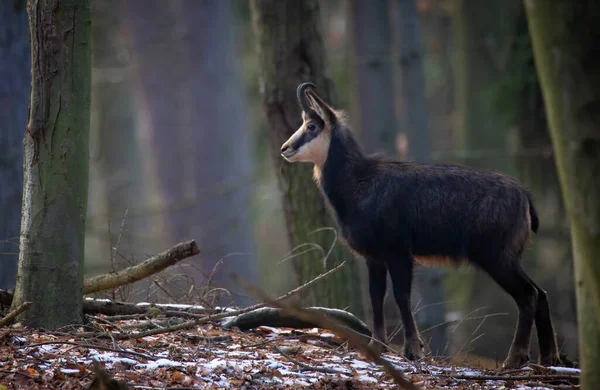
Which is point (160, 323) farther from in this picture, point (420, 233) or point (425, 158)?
point (425, 158)

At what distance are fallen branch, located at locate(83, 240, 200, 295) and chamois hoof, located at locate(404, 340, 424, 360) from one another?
2.08m

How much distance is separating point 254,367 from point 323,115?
3101mm

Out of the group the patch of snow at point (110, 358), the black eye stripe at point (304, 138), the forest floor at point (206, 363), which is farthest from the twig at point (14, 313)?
the black eye stripe at point (304, 138)

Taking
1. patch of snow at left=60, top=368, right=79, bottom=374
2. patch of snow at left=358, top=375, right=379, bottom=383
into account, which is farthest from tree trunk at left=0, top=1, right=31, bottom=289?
patch of snow at left=358, top=375, right=379, bottom=383

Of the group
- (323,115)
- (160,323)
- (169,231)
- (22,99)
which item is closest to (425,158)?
(323,115)

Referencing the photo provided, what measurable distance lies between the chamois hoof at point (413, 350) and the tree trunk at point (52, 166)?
9.12 feet

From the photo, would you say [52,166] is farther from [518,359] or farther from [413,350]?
[518,359]

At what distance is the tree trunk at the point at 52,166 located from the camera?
5.93 meters

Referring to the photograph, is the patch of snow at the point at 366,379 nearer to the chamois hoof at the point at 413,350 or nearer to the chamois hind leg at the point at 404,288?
the chamois hoof at the point at 413,350

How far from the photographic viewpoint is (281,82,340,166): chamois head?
7.80 meters

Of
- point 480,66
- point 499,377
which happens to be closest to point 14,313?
point 499,377

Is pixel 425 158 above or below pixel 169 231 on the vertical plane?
above

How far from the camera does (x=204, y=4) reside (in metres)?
20.7

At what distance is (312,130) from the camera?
7918 mm
